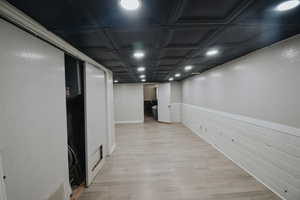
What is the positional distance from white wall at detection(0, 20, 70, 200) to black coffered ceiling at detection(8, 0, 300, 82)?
10.8 inches

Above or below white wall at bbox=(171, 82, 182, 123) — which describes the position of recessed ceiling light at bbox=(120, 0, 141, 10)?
above

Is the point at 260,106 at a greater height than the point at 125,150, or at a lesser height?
greater

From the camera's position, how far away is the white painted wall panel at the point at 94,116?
2.25m

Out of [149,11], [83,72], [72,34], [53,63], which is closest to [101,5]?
[149,11]

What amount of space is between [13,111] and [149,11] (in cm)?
128

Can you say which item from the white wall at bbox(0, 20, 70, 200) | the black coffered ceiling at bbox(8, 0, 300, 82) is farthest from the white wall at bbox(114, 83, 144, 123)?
the white wall at bbox(0, 20, 70, 200)

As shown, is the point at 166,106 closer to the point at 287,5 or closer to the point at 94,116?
the point at 94,116

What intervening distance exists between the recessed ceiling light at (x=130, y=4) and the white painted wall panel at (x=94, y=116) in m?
1.48

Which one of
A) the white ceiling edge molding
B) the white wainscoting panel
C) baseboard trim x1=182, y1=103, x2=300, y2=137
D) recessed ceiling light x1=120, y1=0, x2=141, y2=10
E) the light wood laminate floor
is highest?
recessed ceiling light x1=120, y1=0, x2=141, y2=10

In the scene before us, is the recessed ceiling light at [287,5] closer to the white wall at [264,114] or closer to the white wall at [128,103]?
the white wall at [264,114]

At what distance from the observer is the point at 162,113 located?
282 inches

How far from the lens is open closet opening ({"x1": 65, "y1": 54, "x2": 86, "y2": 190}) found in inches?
81.0

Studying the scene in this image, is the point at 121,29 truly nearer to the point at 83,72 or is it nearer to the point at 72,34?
the point at 72,34

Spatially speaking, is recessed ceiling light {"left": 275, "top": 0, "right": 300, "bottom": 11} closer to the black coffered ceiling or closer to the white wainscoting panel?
the black coffered ceiling
